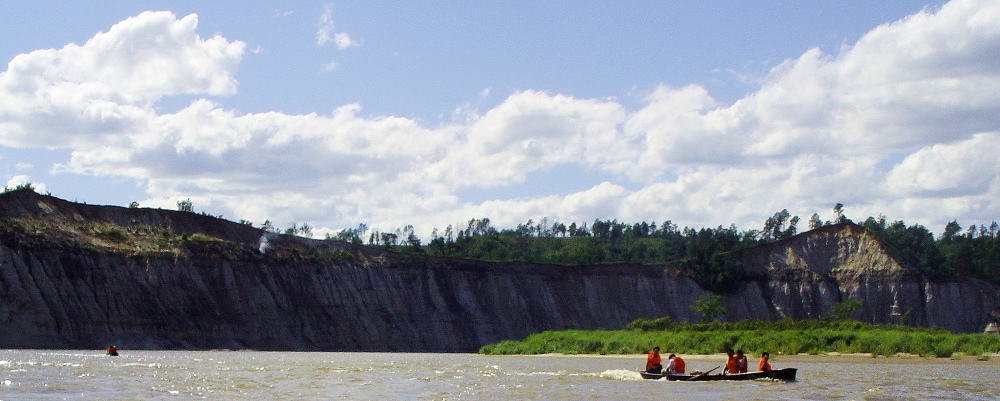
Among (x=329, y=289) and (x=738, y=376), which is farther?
(x=329, y=289)

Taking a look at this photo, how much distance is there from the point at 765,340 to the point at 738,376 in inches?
1025

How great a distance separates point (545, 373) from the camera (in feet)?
138

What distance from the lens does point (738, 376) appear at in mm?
36438

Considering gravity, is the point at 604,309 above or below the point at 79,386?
above

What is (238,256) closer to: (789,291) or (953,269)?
(789,291)

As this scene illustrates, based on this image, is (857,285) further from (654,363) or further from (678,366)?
(678,366)

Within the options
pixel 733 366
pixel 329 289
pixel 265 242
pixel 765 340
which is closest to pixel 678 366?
pixel 733 366

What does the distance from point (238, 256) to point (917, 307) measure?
6941cm

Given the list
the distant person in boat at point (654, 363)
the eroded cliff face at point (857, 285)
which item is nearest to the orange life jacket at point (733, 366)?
the distant person in boat at point (654, 363)

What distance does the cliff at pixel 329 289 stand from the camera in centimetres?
7500

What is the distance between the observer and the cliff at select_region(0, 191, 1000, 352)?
246 ft

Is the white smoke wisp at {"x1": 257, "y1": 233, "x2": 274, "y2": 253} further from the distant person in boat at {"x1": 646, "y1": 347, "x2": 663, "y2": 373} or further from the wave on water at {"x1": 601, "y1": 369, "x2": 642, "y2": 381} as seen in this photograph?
the distant person in boat at {"x1": 646, "y1": 347, "x2": 663, "y2": 373}

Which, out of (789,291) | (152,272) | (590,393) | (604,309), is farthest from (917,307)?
(590,393)

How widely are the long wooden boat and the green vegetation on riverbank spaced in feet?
75.2
